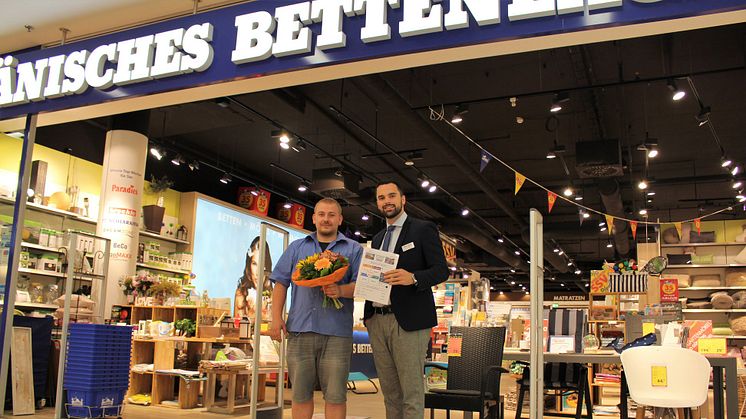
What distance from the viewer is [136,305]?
26.8 feet

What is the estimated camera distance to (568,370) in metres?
5.69

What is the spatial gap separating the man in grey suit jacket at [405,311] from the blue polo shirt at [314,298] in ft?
0.49

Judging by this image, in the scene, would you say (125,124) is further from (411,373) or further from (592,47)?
(411,373)

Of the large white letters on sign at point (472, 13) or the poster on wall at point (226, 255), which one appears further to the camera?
the poster on wall at point (226, 255)

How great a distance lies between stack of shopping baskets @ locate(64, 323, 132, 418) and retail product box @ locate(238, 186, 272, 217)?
25.0 feet

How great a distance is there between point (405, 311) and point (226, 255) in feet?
31.2

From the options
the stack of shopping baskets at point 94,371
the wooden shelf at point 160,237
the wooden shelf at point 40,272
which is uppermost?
the wooden shelf at point 160,237

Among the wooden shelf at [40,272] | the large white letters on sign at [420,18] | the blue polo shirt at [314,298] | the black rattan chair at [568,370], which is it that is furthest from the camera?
the wooden shelf at [40,272]

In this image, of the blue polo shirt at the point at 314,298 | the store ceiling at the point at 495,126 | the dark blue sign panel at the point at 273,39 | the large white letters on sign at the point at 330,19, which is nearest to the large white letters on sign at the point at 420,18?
the dark blue sign panel at the point at 273,39

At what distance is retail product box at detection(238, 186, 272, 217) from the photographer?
13547mm

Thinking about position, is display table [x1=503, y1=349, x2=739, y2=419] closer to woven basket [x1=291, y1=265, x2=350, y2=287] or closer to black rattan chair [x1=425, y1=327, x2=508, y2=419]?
→ black rattan chair [x1=425, y1=327, x2=508, y2=419]

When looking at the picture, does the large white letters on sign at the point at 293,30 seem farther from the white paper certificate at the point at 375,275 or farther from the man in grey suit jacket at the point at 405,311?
the white paper certificate at the point at 375,275

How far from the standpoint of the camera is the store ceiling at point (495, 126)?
340 inches

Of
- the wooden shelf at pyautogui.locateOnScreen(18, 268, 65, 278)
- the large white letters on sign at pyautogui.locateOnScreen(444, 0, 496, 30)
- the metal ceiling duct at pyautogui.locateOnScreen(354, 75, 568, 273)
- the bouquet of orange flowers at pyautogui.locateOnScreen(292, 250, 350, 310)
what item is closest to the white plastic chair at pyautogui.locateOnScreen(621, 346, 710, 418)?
the bouquet of orange flowers at pyautogui.locateOnScreen(292, 250, 350, 310)
